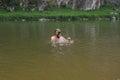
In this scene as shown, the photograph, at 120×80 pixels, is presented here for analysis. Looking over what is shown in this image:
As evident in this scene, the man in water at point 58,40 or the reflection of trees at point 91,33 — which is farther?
the reflection of trees at point 91,33

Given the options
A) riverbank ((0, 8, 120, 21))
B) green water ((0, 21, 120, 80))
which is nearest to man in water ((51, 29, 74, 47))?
green water ((0, 21, 120, 80))

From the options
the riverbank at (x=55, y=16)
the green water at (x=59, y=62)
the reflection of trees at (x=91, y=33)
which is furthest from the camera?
the riverbank at (x=55, y=16)

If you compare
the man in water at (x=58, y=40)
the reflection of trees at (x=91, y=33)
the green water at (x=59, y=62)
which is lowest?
the reflection of trees at (x=91, y=33)

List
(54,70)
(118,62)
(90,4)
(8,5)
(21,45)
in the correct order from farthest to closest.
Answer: (90,4)
(8,5)
(21,45)
(118,62)
(54,70)

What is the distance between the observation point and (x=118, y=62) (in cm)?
2409

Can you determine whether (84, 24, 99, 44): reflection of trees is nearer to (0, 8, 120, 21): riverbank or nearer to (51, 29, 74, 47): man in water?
(51, 29, 74, 47): man in water

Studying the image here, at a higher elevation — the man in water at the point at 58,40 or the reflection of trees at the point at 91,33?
the man in water at the point at 58,40

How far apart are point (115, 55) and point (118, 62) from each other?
10.5 feet

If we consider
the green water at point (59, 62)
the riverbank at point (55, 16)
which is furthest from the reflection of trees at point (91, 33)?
the riverbank at point (55, 16)

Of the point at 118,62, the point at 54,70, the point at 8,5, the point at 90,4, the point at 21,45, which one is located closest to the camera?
the point at 54,70

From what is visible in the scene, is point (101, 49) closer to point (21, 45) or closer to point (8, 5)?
point (21, 45)

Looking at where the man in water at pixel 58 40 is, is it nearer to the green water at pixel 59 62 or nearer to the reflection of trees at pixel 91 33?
the green water at pixel 59 62

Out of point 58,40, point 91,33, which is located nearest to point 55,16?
point 91,33

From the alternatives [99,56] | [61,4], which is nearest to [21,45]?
[99,56]
